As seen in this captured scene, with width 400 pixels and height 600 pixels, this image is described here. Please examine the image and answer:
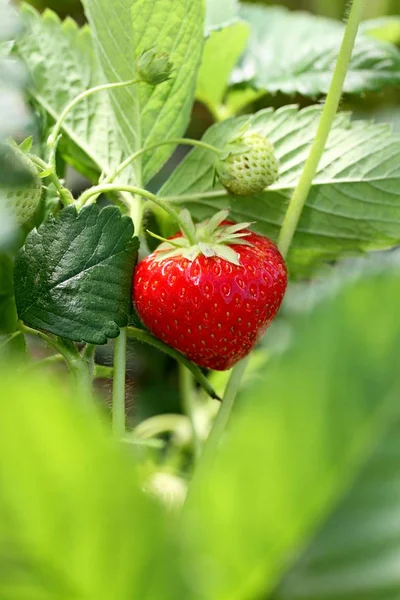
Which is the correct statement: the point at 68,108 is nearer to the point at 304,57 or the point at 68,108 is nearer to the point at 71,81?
the point at 71,81

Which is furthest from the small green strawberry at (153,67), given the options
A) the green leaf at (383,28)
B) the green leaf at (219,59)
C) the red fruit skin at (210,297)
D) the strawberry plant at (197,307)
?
the green leaf at (383,28)

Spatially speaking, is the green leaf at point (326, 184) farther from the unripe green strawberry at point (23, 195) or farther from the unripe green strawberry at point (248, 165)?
the unripe green strawberry at point (23, 195)

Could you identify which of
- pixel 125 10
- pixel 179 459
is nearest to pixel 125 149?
pixel 125 10

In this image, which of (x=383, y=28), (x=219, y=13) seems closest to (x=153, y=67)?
(x=219, y=13)

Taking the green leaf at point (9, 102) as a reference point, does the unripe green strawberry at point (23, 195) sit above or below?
below

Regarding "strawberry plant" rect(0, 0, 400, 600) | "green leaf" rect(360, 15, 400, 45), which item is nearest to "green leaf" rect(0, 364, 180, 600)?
"strawberry plant" rect(0, 0, 400, 600)

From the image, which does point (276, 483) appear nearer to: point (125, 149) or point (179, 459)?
point (125, 149)

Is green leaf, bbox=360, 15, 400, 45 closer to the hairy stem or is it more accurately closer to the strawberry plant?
the strawberry plant
